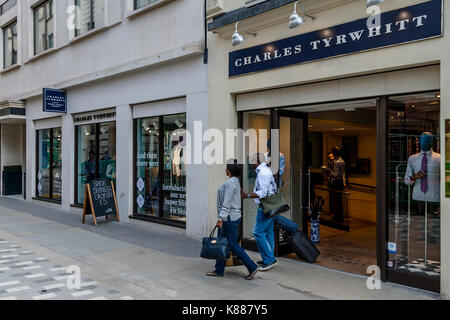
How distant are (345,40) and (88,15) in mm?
9089

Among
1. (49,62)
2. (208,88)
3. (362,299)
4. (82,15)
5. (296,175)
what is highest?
(82,15)

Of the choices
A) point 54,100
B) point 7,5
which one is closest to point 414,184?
point 54,100

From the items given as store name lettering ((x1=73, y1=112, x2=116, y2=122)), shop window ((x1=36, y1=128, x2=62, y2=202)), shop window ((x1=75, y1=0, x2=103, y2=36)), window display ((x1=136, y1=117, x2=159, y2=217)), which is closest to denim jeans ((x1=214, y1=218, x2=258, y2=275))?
window display ((x1=136, y1=117, x2=159, y2=217))

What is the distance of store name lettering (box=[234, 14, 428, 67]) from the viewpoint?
5.46m

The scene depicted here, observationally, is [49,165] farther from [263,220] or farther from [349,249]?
[349,249]

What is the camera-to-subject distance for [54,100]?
1307 cm

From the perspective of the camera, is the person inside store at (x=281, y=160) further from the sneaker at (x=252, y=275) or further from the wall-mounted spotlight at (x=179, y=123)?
the wall-mounted spotlight at (x=179, y=123)

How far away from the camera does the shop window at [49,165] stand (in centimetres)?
1440

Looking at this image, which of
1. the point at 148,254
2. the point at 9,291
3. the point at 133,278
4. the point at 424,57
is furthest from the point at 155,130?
the point at 424,57

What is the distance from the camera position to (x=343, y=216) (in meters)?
10.6

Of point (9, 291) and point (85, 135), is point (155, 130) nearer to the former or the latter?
point (85, 135)

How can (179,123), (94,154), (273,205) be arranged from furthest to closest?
(94,154), (179,123), (273,205)

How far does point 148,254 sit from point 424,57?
222 inches

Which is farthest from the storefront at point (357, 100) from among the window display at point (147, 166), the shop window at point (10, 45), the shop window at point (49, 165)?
the shop window at point (10, 45)
